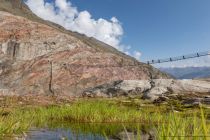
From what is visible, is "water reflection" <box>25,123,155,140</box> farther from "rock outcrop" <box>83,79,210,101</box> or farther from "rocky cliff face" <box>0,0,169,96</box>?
"rocky cliff face" <box>0,0,169,96</box>

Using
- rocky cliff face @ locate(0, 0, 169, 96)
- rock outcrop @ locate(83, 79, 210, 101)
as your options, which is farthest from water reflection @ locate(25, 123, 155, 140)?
rocky cliff face @ locate(0, 0, 169, 96)

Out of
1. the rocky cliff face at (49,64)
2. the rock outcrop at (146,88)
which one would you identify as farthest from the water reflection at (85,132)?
the rocky cliff face at (49,64)

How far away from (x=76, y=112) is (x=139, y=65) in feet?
91.2

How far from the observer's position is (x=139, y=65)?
48281 mm

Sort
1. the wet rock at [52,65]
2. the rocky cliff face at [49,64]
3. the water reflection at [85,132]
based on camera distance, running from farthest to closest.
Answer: the rocky cliff face at [49,64] < the wet rock at [52,65] < the water reflection at [85,132]

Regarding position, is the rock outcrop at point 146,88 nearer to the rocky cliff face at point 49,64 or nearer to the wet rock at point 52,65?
the wet rock at point 52,65

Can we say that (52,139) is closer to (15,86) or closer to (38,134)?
(38,134)

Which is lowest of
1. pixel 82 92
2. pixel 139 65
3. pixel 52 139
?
pixel 52 139

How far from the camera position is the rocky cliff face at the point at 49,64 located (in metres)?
41.2

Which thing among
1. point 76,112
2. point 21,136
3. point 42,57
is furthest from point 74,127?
point 42,57

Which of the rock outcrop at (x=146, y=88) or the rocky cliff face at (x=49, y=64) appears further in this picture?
the rocky cliff face at (x=49, y=64)

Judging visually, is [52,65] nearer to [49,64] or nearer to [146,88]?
[49,64]

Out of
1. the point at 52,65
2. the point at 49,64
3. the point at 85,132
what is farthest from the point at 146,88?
the point at 85,132

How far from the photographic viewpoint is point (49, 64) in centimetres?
4244
